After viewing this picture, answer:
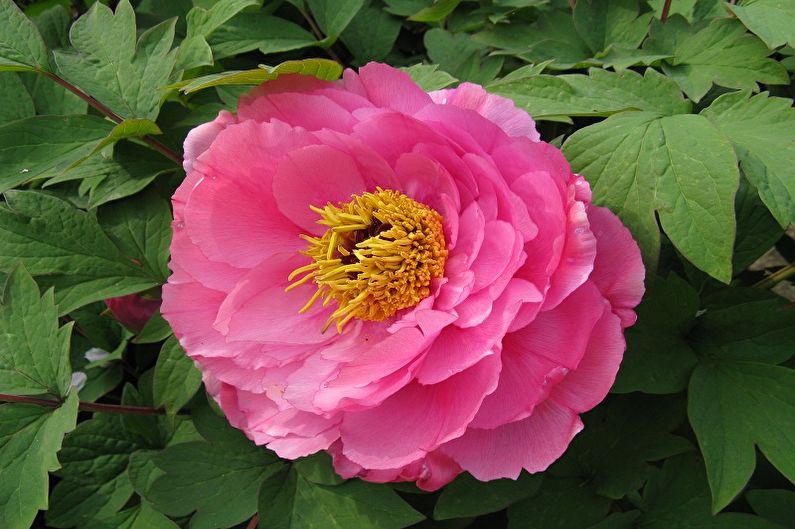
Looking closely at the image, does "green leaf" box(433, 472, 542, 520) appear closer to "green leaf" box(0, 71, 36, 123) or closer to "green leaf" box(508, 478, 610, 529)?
"green leaf" box(508, 478, 610, 529)

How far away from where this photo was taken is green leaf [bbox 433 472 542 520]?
0.97 metres

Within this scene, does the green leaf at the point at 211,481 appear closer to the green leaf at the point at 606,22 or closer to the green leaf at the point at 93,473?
the green leaf at the point at 93,473

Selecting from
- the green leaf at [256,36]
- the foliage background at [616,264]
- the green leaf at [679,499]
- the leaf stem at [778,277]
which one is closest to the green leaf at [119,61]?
the foliage background at [616,264]

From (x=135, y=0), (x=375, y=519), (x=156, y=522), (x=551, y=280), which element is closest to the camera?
(x=551, y=280)

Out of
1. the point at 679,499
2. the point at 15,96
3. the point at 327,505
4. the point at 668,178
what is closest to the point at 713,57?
the point at 668,178

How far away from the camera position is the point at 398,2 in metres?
1.43

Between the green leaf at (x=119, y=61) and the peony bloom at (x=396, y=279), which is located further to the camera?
the green leaf at (x=119, y=61)

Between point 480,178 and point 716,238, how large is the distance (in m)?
0.28

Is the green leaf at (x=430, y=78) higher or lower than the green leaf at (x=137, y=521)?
higher

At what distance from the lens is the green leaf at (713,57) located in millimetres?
1051

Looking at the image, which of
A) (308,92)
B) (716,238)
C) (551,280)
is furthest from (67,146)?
(716,238)

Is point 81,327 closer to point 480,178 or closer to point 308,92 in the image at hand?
point 308,92

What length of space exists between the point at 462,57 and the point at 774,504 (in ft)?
2.92

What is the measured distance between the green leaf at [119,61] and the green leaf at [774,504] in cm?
105
